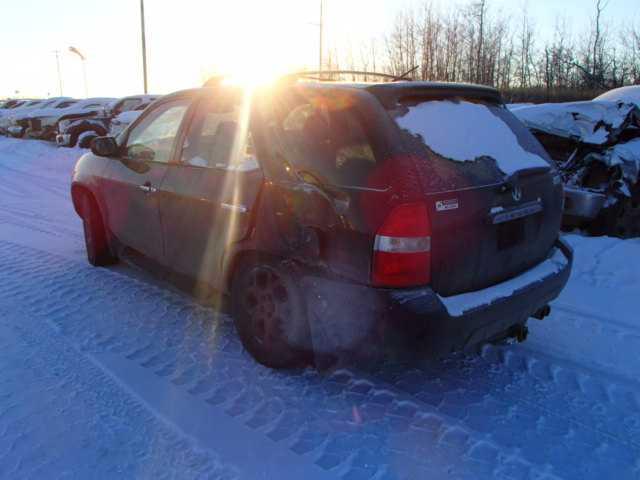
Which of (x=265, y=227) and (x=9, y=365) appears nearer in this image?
(x=265, y=227)

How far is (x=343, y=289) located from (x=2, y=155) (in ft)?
54.0

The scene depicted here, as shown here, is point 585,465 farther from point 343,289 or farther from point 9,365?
point 9,365

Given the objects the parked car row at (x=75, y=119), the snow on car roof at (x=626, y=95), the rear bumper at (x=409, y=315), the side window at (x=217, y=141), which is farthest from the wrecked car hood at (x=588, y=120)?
the parked car row at (x=75, y=119)

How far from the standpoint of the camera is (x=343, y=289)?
2697mm

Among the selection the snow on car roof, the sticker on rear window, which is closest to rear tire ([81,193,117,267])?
the sticker on rear window

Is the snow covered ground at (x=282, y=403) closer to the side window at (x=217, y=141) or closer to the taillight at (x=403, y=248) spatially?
the taillight at (x=403, y=248)

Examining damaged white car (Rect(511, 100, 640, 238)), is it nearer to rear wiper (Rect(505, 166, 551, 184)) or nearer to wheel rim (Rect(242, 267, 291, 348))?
rear wiper (Rect(505, 166, 551, 184))

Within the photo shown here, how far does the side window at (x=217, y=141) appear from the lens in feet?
10.9

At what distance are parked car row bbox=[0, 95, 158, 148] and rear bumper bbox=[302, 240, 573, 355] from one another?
1320cm

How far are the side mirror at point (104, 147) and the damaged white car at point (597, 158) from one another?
456 centimetres

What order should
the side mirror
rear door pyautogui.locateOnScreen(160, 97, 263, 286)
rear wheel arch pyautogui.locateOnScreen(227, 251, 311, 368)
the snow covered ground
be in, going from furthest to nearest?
the side mirror → rear door pyautogui.locateOnScreen(160, 97, 263, 286) → rear wheel arch pyautogui.locateOnScreen(227, 251, 311, 368) → the snow covered ground

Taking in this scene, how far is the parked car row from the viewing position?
53.5 ft

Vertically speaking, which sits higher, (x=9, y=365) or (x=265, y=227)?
(x=265, y=227)

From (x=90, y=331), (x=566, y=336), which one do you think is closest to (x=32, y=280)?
(x=90, y=331)
